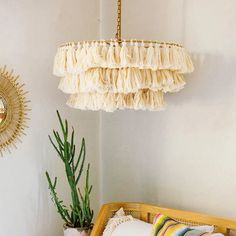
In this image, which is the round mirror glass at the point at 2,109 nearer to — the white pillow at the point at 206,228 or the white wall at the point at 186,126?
the white wall at the point at 186,126

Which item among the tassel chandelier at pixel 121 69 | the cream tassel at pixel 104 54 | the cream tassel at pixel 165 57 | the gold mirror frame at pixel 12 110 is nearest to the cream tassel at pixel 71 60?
the tassel chandelier at pixel 121 69

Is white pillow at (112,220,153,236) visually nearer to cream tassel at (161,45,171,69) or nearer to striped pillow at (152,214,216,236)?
striped pillow at (152,214,216,236)

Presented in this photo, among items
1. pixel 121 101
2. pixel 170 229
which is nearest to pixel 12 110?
pixel 121 101

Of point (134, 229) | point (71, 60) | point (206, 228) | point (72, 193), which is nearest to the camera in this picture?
point (71, 60)

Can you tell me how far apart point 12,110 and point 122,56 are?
0.88m

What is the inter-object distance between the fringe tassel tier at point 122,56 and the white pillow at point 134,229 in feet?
2.86

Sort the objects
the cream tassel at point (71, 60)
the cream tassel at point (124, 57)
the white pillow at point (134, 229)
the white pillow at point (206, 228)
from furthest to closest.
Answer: the white pillow at point (134, 229) < the white pillow at point (206, 228) < the cream tassel at point (71, 60) < the cream tassel at point (124, 57)

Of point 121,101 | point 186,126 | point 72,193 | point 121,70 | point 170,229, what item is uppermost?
point 121,70

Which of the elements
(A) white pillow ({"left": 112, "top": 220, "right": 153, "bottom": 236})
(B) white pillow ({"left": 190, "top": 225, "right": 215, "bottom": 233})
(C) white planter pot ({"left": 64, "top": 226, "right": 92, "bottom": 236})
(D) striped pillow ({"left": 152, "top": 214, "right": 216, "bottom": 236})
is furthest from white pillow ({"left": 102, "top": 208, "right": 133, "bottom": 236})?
(B) white pillow ({"left": 190, "top": 225, "right": 215, "bottom": 233})

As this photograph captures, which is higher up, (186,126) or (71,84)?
(71,84)

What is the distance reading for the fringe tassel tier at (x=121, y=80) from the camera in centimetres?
198

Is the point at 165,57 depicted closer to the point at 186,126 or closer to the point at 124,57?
the point at 124,57

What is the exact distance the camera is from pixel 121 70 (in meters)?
2.00

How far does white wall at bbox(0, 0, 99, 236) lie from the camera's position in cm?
254
